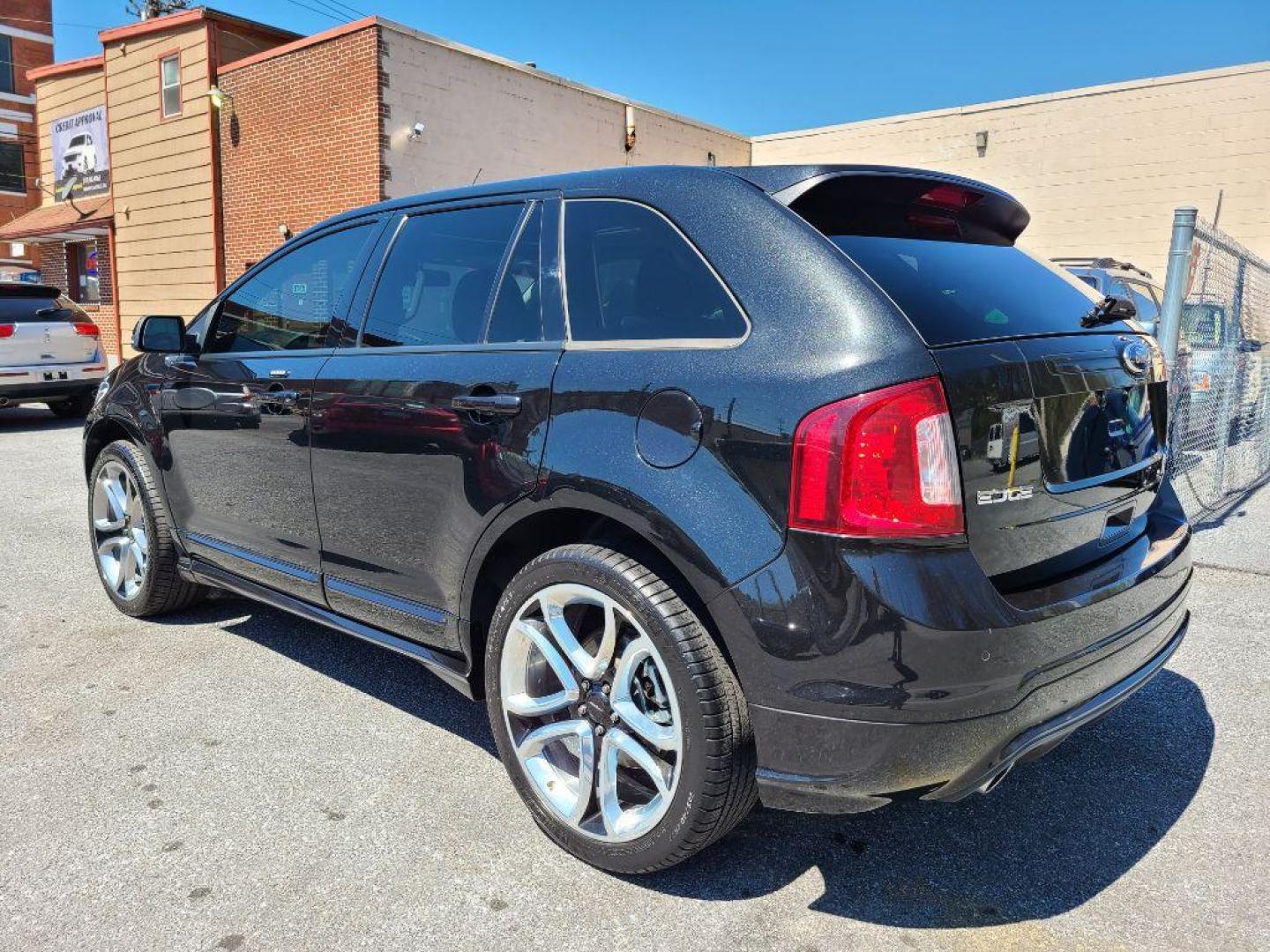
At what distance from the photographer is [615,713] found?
237cm

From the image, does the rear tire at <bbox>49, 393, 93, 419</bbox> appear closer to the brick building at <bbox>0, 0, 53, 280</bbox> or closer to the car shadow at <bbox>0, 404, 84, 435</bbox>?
the car shadow at <bbox>0, 404, 84, 435</bbox>

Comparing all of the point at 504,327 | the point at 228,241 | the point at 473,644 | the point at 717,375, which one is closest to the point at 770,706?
the point at 717,375

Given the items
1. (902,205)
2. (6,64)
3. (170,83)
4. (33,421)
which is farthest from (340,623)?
(6,64)

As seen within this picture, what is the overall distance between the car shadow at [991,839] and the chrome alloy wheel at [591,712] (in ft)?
0.78

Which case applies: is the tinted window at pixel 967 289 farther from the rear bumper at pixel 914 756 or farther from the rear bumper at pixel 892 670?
the rear bumper at pixel 914 756

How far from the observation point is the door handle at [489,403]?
254 centimetres

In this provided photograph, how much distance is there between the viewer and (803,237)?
7.28 ft

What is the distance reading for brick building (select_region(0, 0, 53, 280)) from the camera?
106 ft

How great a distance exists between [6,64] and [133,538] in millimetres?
39221

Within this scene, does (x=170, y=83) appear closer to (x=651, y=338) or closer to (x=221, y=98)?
(x=221, y=98)

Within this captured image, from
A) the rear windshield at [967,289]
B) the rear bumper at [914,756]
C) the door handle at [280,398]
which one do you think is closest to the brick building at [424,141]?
the door handle at [280,398]

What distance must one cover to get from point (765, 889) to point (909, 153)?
18547 millimetres

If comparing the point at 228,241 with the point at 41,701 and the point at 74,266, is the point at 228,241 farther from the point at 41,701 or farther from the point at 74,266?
the point at 41,701

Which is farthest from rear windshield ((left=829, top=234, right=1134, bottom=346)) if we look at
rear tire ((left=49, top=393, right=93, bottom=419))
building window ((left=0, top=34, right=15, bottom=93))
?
building window ((left=0, top=34, right=15, bottom=93))
